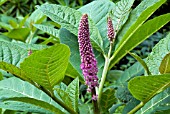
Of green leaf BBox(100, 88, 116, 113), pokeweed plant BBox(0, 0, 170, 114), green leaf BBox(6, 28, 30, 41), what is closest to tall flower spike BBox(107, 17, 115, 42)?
pokeweed plant BBox(0, 0, 170, 114)

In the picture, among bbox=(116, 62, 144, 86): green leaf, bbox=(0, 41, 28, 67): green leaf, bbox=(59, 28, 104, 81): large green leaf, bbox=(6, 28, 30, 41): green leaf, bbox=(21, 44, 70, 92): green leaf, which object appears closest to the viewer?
bbox=(21, 44, 70, 92): green leaf

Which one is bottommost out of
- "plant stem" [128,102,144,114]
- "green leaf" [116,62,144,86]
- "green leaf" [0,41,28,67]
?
"green leaf" [116,62,144,86]

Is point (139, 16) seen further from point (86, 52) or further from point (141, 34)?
point (86, 52)

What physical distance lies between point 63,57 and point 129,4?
32 centimetres

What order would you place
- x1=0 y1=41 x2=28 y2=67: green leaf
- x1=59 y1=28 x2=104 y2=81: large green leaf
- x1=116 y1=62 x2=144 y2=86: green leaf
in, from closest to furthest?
x1=0 y1=41 x2=28 y2=67: green leaf < x1=59 y1=28 x2=104 y2=81: large green leaf < x1=116 y1=62 x2=144 y2=86: green leaf

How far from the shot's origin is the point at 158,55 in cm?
78

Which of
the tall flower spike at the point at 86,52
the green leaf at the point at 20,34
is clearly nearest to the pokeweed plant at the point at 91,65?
the tall flower spike at the point at 86,52

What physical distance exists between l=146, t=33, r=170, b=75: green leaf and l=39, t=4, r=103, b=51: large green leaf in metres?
0.14

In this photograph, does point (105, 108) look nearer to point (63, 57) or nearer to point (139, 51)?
point (63, 57)

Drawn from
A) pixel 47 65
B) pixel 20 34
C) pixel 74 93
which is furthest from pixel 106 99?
pixel 20 34

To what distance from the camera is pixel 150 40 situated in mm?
4129

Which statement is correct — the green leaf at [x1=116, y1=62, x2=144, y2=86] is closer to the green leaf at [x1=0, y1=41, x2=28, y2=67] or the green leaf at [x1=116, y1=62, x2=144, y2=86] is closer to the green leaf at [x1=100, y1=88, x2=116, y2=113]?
the green leaf at [x1=100, y1=88, x2=116, y2=113]

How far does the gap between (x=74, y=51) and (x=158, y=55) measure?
201 mm

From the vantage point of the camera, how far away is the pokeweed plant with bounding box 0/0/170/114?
67 cm
